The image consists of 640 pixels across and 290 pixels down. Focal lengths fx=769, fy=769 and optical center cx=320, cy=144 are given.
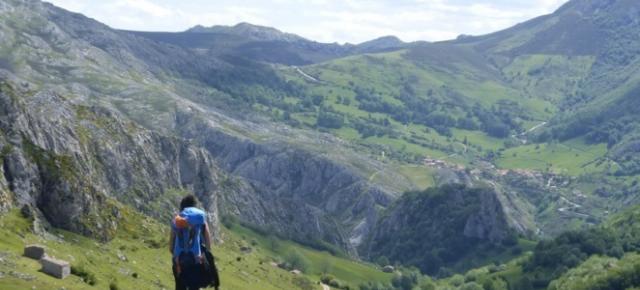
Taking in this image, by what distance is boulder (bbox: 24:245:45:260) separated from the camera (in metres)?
70.9

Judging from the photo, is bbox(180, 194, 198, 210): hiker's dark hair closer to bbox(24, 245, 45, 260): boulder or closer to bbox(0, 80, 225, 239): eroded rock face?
bbox(24, 245, 45, 260): boulder

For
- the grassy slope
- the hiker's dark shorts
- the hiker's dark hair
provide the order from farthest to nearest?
the grassy slope → the hiker's dark hair → the hiker's dark shorts

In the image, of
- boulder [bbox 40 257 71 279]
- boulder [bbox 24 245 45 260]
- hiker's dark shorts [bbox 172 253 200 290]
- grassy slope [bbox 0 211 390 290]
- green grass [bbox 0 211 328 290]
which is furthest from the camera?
boulder [bbox 24 245 45 260]

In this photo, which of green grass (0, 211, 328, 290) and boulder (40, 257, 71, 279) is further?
boulder (40, 257, 71, 279)

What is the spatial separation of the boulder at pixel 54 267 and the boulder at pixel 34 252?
2607 mm

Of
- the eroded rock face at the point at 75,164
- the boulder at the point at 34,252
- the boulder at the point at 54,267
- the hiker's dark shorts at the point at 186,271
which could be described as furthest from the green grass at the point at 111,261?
the hiker's dark shorts at the point at 186,271

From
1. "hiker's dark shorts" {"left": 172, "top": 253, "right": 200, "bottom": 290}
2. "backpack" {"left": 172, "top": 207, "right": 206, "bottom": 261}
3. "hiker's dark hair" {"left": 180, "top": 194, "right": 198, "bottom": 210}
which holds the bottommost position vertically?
"hiker's dark shorts" {"left": 172, "top": 253, "right": 200, "bottom": 290}

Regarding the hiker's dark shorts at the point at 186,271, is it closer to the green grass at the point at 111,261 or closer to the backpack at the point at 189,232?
the backpack at the point at 189,232

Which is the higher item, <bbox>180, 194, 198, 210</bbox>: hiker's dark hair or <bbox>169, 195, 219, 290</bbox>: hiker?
<bbox>180, 194, 198, 210</bbox>: hiker's dark hair

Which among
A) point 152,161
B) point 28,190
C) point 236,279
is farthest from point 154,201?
point 28,190

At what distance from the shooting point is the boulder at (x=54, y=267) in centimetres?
6744

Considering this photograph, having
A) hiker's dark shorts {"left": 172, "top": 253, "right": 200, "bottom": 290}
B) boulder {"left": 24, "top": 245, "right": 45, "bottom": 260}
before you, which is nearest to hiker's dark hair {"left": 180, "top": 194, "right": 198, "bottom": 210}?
hiker's dark shorts {"left": 172, "top": 253, "right": 200, "bottom": 290}

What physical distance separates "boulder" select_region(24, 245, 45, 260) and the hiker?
42515 millimetres

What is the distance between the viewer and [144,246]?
392 ft
